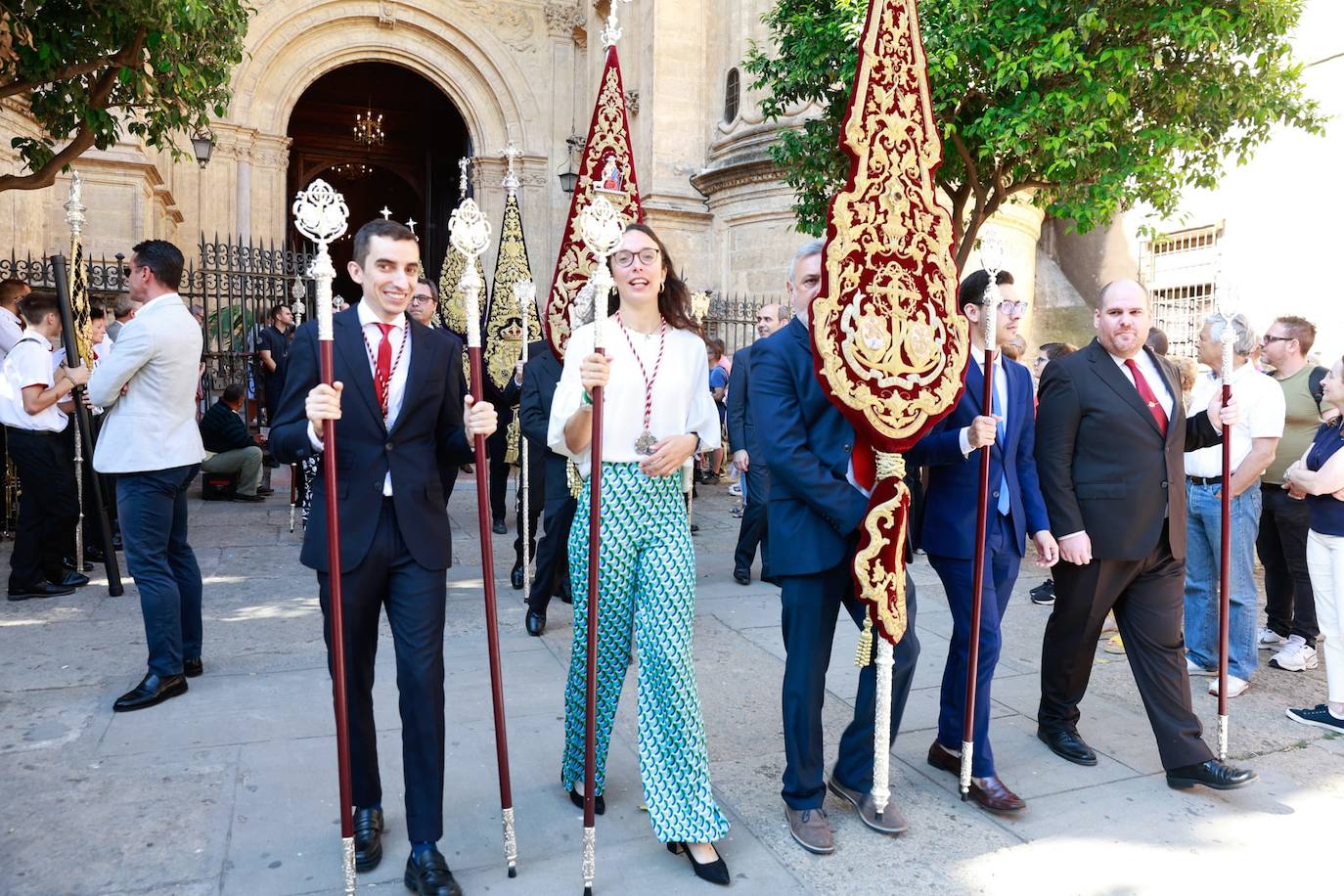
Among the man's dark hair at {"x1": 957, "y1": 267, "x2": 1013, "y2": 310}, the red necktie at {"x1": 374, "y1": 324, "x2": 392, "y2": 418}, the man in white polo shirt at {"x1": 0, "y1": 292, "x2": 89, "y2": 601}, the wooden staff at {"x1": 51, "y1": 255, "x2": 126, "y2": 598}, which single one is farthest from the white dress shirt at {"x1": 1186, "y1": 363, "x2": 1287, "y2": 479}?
the man in white polo shirt at {"x1": 0, "y1": 292, "x2": 89, "y2": 601}

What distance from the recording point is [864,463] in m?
3.34

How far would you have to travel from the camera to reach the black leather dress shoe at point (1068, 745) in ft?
13.7

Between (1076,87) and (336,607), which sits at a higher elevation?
(1076,87)

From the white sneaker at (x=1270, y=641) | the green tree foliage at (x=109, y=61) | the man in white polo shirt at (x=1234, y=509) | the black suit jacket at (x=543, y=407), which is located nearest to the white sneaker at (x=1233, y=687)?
the man in white polo shirt at (x=1234, y=509)

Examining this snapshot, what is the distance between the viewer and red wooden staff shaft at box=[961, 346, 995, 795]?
11.6ft

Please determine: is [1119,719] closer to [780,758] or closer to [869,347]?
[780,758]

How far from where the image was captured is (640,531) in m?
3.36

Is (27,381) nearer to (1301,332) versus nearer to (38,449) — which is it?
(38,449)

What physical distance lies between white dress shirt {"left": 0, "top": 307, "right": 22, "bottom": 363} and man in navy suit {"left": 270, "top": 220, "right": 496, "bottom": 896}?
573 centimetres

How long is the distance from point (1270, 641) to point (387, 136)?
27061mm

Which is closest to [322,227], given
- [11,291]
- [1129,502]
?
[1129,502]

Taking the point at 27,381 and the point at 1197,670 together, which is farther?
the point at 27,381

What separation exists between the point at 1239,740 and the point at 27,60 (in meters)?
8.68

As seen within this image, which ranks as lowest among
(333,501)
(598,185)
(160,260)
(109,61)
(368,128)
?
(333,501)
